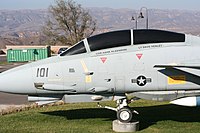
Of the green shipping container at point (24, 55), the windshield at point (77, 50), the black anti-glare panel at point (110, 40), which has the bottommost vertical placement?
the windshield at point (77, 50)

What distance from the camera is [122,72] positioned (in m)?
9.16

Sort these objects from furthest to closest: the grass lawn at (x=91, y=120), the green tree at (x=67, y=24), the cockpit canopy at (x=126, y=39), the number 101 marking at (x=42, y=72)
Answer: the green tree at (x=67, y=24) → the grass lawn at (x=91, y=120) → the cockpit canopy at (x=126, y=39) → the number 101 marking at (x=42, y=72)

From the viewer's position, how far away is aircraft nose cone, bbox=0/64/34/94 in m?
9.26

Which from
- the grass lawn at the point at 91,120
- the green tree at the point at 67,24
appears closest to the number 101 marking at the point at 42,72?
the grass lawn at the point at 91,120

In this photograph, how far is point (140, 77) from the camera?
918 centimetres

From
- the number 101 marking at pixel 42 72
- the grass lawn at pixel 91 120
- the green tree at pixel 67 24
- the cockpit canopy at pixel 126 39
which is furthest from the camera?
the green tree at pixel 67 24

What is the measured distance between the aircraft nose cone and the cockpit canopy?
101 centimetres

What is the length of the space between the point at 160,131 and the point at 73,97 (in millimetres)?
2187

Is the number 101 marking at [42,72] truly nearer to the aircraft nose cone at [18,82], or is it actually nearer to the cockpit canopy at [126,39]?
the aircraft nose cone at [18,82]

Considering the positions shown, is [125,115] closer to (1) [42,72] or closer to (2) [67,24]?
(1) [42,72]

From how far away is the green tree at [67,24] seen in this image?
5562 centimetres

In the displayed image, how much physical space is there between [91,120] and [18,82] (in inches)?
90.9

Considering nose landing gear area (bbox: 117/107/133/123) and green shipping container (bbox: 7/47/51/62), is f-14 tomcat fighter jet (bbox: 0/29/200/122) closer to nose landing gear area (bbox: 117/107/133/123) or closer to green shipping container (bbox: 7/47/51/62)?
nose landing gear area (bbox: 117/107/133/123)

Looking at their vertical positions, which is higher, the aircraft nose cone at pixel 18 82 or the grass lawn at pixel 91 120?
the aircraft nose cone at pixel 18 82
